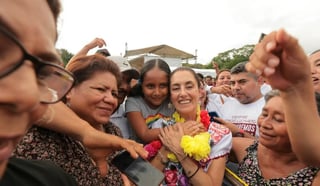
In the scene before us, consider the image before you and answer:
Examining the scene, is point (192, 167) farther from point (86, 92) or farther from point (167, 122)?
point (86, 92)

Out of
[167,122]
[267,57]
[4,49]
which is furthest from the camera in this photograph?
[167,122]

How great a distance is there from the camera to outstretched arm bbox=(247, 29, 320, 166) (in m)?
1.12

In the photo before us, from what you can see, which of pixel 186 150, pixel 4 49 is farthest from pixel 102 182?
pixel 4 49

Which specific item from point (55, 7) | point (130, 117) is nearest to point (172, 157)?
point (130, 117)

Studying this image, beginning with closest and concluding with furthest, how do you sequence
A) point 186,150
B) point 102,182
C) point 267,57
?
1. point 267,57
2. point 102,182
3. point 186,150

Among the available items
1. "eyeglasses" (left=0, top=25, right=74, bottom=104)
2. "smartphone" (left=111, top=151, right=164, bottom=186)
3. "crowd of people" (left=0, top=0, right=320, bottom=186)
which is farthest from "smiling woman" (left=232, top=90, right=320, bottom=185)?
"eyeglasses" (left=0, top=25, right=74, bottom=104)

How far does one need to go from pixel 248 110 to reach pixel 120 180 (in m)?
2.51

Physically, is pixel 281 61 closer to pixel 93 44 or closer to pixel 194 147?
pixel 194 147

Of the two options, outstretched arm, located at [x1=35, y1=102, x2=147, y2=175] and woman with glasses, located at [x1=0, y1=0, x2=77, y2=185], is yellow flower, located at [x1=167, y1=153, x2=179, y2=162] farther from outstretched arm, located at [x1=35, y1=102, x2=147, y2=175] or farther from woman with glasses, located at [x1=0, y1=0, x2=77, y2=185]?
woman with glasses, located at [x1=0, y1=0, x2=77, y2=185]

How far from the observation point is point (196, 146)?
7.64 feet

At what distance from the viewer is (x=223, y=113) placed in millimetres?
4172

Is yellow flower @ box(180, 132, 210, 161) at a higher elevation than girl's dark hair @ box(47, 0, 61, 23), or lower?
lower

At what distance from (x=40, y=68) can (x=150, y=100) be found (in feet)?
7.26

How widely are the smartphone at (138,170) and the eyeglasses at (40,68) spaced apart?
990 millimetres
